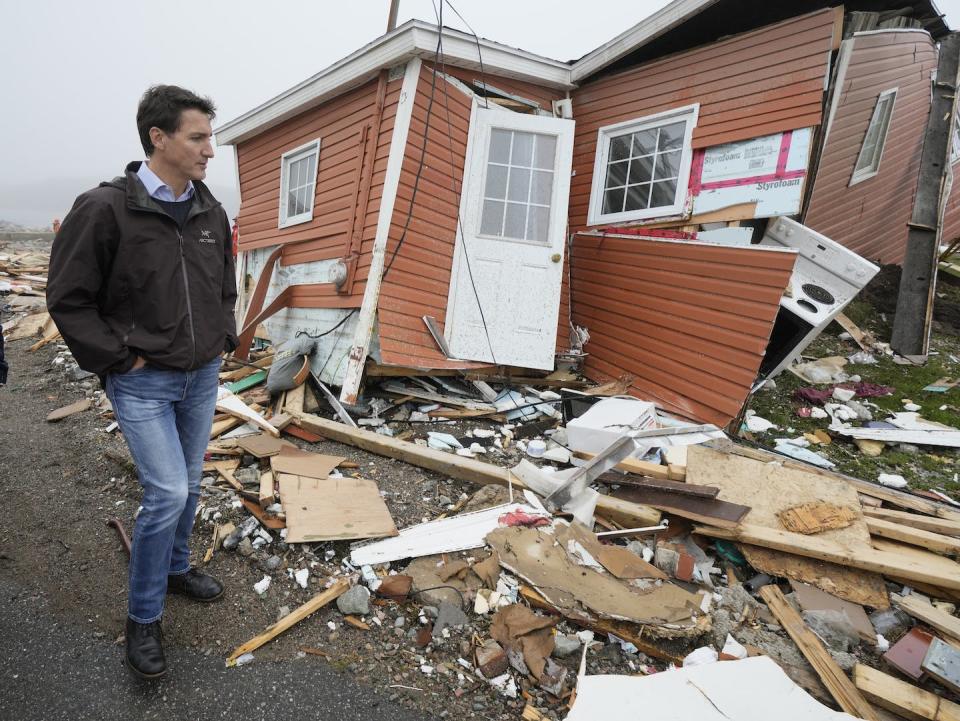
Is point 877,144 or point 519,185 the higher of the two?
point 877,144

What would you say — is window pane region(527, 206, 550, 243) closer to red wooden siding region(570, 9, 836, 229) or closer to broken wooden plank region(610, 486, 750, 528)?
red wooden siding region(570, 9, 836, 229)

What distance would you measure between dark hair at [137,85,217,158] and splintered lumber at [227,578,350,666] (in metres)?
2.31

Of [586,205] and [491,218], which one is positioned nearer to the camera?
[491,218]

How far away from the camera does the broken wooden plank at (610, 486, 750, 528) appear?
11.0 ft

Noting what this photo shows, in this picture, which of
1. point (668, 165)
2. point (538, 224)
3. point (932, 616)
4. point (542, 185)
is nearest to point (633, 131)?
point (668, 165)

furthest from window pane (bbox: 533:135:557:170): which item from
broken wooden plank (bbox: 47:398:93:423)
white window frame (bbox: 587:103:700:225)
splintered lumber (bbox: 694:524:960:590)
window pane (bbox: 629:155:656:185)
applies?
broken wooden plank (bbox: 47:398:93:423)

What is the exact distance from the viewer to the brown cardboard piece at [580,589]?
8.71ft

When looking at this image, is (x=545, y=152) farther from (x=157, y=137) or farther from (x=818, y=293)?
(x=157, y=137)

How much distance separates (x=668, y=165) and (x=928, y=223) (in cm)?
443

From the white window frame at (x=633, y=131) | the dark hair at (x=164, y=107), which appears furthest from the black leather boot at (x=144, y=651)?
the white window frame at (x=633, y=131)

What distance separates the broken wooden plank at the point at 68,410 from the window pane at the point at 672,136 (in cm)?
718

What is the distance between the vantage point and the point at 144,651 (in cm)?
218

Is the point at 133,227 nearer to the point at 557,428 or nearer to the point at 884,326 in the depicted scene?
the point at 557,428

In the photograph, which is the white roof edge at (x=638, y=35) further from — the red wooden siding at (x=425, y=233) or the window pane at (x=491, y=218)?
the window pane at (x=491, y=218)
